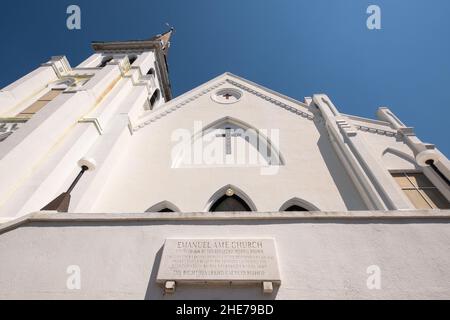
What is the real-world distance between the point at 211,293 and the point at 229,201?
4508mm

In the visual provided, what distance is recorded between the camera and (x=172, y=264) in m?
3.75

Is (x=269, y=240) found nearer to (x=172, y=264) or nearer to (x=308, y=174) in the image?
(x=172, y=264)

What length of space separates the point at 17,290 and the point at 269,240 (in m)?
3.59

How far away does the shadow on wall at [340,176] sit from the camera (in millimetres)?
7167

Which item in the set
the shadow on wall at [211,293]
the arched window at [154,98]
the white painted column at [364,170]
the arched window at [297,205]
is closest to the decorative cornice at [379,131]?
the white painted column at [364,170]

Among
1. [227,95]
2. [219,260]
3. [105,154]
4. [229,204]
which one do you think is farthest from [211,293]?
[227,95]

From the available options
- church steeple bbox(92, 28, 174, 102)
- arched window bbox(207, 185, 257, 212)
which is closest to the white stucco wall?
arched window bbox(207, 185, 257, 212)

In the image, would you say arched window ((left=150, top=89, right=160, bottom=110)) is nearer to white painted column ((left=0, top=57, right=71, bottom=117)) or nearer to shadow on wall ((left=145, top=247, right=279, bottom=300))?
white painted column ((left=0, top=57, right=71, bottom=117))

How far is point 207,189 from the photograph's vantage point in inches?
314

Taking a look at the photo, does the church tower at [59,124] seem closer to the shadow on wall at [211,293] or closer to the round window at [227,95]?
the shadow on wall at [211,293]

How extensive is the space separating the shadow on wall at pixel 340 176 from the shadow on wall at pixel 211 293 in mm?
4591

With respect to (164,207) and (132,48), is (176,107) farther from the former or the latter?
(132,48)
